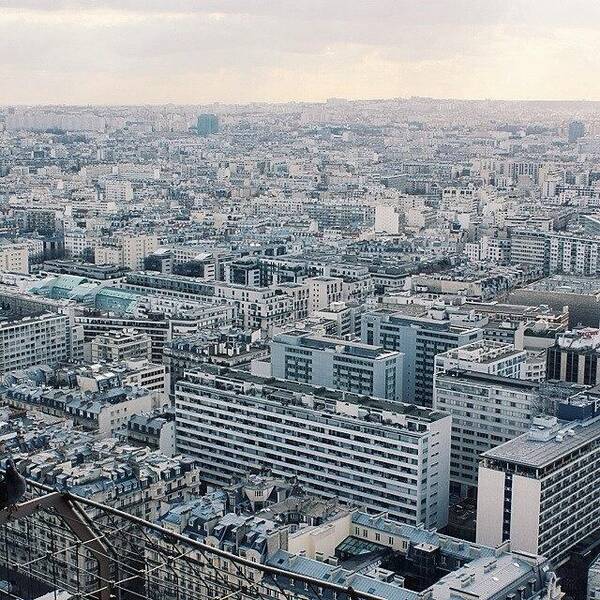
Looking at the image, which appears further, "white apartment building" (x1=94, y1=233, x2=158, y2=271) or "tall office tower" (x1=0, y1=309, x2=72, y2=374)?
"white apartment building" (x1=94, y1=233, x2=158, y2=271)

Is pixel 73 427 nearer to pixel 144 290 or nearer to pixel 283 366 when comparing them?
pixel 283 366

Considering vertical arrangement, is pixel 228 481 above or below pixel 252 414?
below

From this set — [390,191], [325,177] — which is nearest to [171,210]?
[390,191]

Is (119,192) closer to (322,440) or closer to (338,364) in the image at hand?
(338,364)

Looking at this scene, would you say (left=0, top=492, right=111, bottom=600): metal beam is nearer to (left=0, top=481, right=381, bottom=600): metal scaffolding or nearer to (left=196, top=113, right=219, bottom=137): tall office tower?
(left=0, top=481, right=381, bottom=600): metal scaffolding

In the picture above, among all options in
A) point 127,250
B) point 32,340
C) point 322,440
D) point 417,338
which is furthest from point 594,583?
point 127,250

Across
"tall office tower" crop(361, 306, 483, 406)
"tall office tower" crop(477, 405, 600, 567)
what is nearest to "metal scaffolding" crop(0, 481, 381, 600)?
"tall office tower" crop(477, 405, 600, 567)
